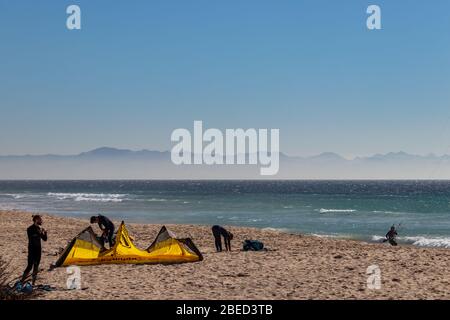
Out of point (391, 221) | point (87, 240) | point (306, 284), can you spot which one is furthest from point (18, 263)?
point (391, 221)

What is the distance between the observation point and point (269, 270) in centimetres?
1502

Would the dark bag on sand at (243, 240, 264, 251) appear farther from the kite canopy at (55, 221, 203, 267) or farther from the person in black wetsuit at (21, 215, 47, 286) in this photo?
the person in black wetsuit at (21, 215, 47, 286)

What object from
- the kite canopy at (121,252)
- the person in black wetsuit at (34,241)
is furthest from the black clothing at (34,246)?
the kite canopy at (121,252)

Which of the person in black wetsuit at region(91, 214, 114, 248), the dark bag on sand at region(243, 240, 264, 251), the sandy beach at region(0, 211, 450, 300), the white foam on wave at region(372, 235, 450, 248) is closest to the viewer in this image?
the sandy beach at region(0, 211, 450, 300)

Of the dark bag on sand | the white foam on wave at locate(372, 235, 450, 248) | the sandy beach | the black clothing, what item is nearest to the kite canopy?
the sandy beach

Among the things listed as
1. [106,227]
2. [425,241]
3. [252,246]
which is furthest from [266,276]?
[425,241]

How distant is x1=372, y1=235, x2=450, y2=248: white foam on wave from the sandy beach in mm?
11133

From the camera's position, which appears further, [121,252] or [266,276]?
[121,252]

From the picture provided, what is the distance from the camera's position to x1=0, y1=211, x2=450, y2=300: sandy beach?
11992 millimetres

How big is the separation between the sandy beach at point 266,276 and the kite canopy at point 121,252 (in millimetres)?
340

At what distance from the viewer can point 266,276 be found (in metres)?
14.1

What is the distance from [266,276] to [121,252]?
4.43m

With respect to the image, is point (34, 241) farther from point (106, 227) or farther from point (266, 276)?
point (266, 276)

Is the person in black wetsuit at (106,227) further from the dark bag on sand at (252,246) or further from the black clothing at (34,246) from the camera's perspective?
the dark bag on sand at (252,246)
